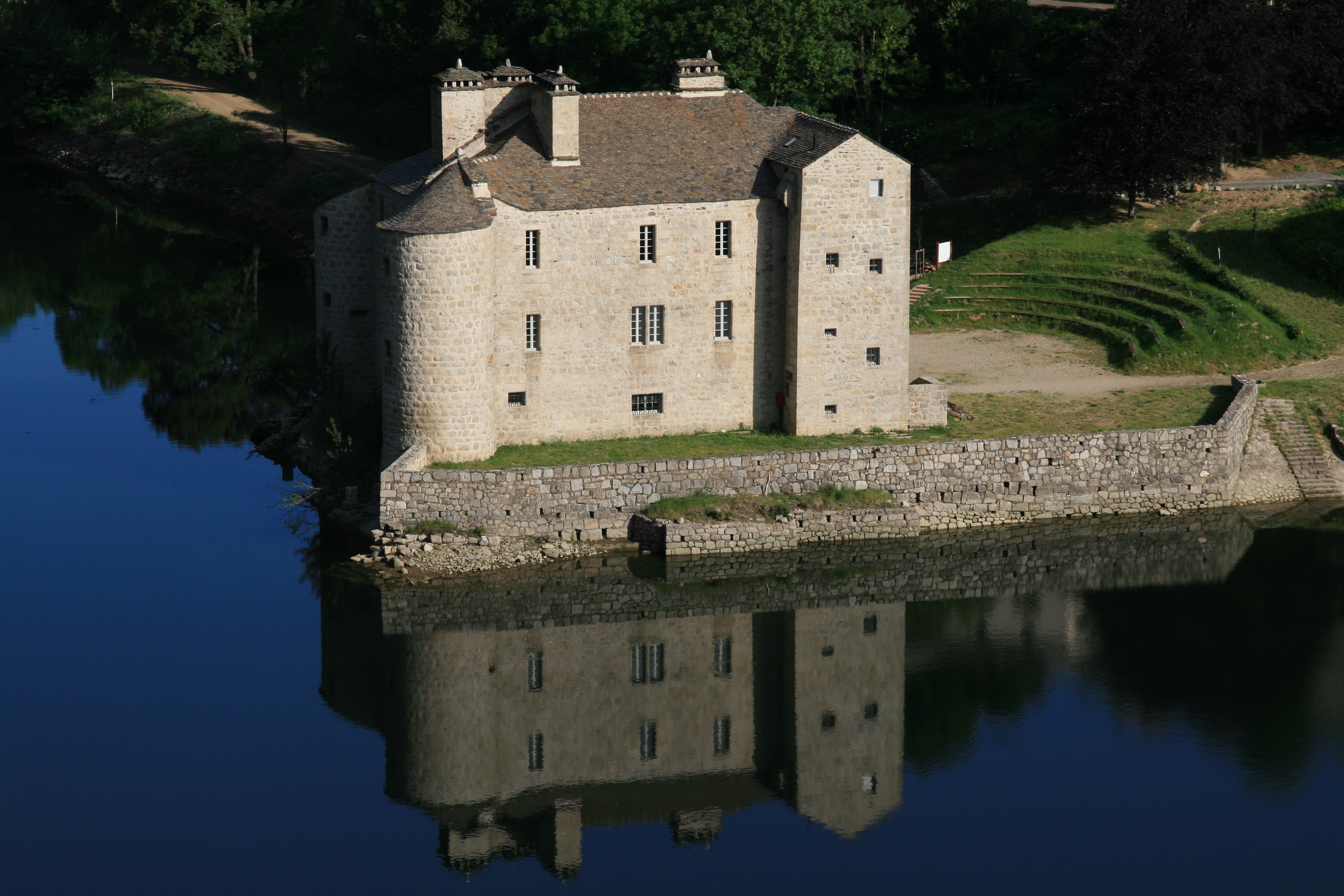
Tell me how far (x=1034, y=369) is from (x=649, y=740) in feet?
72.8

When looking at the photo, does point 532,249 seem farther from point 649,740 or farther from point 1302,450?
point 1302,450

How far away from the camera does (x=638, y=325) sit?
162 ft

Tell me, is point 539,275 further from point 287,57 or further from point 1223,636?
point 287,57

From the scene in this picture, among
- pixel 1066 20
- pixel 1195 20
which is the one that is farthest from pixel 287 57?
pixel 1195 20

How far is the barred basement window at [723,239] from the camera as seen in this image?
4891 cm

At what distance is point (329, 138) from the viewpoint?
302 feet

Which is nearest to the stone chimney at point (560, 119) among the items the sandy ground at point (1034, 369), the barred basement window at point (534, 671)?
the barred basement window at point (534, 671)

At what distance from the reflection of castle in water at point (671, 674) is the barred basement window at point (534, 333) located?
6.29 meters

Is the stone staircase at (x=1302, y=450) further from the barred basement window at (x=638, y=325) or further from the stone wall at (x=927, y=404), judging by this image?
the barred basement window at (x=638, y=325)

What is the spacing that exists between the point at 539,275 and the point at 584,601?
29.8 feet

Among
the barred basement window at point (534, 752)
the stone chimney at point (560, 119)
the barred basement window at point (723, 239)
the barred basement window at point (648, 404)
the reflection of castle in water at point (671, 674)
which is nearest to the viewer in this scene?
the reflection of castle in water at point (671, 674)

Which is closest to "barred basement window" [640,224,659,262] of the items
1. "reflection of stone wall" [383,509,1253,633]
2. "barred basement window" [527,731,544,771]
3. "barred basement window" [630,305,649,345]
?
"barred basement window" [630,305,649,345]

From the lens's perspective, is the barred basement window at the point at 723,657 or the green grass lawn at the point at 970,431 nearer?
the barred basement window at the point at 723,657

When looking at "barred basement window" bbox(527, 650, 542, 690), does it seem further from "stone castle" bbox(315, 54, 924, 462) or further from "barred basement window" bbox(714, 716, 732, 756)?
"stone castle" bbox(315, 54, 924, 462)
